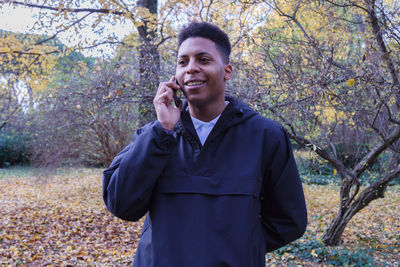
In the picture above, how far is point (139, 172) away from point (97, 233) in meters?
7.12

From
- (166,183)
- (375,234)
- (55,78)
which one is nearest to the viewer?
(166,183)

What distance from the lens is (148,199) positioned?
1.64m

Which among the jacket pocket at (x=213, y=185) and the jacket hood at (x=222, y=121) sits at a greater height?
the jacket hood at (x=222, y=121)

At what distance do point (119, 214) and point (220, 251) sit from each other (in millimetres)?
497

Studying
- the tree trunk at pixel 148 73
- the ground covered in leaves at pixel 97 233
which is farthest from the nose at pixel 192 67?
the ground covered in leaves at pixel 97 233

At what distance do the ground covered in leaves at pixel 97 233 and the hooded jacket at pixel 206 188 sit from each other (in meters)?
4.28

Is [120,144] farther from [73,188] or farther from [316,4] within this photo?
[316,4]

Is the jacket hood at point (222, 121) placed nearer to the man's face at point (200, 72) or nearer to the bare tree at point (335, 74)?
the man's face at point (200, 72)

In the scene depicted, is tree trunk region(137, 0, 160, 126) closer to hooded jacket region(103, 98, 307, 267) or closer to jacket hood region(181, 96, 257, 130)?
jacket hood region(181, 96, 257, 130)

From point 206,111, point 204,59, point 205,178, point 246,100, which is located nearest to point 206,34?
point 204,59

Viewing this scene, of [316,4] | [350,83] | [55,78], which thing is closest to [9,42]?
[55,78]

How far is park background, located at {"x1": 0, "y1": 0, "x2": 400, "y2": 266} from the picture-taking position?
4715mm

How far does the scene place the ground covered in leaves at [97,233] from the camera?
19.2ft

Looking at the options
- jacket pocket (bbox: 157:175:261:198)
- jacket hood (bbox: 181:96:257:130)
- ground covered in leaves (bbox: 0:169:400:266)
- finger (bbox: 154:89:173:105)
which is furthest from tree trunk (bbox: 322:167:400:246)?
finger (bbox: 154:89:173:105)
